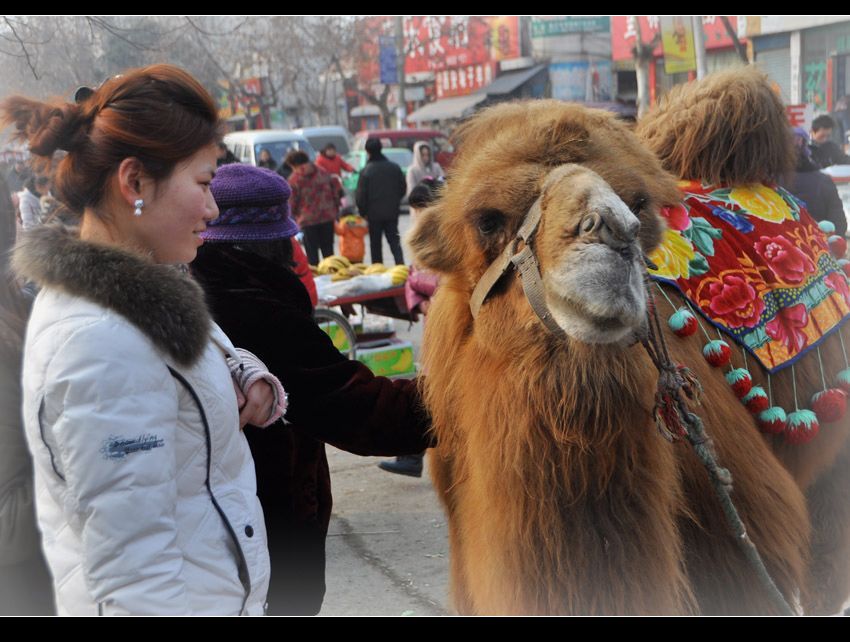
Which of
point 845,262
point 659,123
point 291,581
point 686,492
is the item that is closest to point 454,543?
point 291,581

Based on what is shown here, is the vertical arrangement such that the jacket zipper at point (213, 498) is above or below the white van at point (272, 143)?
above

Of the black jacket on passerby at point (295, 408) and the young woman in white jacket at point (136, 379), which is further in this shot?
the black jacket on passerby at point (295, 408)

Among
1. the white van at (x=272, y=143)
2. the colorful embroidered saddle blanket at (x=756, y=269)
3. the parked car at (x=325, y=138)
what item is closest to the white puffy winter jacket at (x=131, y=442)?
the colorful embroidered saddle blanket at (x=756, y=269)

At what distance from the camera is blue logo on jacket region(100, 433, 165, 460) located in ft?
4.81

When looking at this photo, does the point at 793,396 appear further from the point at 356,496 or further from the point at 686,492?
the point at 356,496

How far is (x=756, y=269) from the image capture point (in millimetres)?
2932

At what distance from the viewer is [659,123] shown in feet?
11.0

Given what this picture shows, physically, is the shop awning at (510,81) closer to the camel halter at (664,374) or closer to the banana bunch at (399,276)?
the banana bunch at (399,276)

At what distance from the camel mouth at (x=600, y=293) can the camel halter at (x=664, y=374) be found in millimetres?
120

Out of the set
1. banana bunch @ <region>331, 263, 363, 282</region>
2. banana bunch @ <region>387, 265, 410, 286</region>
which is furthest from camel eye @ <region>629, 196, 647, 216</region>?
banana bunch @ <region>331, 263, 363, 282</region>

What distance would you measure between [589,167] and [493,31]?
27.3 metres

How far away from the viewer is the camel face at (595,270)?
182 centimetres

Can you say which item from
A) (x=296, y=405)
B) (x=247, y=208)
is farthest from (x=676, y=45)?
(x=296, y=405)

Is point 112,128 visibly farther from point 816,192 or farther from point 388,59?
point 388,59
